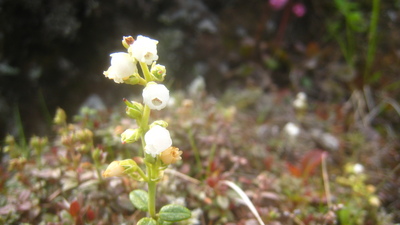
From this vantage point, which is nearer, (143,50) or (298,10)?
(143,50)

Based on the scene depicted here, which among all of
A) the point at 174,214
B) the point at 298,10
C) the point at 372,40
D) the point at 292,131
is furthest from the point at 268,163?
the point at 372,40

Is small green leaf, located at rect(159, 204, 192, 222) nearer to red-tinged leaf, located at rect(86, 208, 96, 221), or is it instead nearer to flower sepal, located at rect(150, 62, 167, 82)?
red-tinged leaf, located at rect(86, 208, 96, 221)

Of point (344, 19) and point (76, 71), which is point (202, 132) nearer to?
point (76, 71)

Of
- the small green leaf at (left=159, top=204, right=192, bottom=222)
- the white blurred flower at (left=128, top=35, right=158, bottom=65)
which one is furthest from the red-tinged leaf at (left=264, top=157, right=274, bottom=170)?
the white blurred flower at (left=128, top=35, right=158, bottom=65)

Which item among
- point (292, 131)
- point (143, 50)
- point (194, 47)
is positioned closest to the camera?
point (143, 50)

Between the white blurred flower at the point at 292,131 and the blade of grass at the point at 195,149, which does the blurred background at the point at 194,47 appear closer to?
the white blurred flower at the point at 292,131

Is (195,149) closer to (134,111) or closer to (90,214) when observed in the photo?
(90,214)
